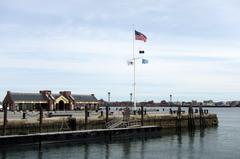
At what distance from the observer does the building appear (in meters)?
107

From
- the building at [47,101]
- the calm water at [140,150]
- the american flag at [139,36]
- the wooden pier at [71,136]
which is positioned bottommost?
the calm water at [140,150]

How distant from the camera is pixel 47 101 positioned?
369ft

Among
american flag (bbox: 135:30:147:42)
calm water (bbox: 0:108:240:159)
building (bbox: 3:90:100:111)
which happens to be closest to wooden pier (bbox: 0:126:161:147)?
calm water (bbox: 0:108:240:159)

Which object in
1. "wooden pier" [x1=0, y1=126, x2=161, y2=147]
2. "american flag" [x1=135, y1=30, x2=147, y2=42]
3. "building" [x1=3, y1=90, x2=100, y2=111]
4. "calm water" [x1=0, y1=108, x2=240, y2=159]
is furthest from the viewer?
"building" [x1=3, y1=90, x2=100, y2=111]

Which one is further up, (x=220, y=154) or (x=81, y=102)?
(x=81, y=102)

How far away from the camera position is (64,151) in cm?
5394

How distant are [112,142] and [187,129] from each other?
31.2 metres

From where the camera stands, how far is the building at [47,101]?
107m

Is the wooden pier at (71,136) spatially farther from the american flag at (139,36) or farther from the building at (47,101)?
the building at (47,101)

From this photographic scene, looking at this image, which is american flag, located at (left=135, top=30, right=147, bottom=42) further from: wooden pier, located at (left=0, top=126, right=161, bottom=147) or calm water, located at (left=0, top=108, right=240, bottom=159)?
calm water, located at (left=0, top=108, right=240, bottom=159)

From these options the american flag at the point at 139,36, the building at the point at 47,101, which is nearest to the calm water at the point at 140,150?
the american flag at the point at 139,36

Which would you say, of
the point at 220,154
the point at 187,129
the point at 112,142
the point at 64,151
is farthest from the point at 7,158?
the point at 187,129

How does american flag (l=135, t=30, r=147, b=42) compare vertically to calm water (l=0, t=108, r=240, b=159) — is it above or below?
above

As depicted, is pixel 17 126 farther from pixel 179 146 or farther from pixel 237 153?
pixel 237 153
